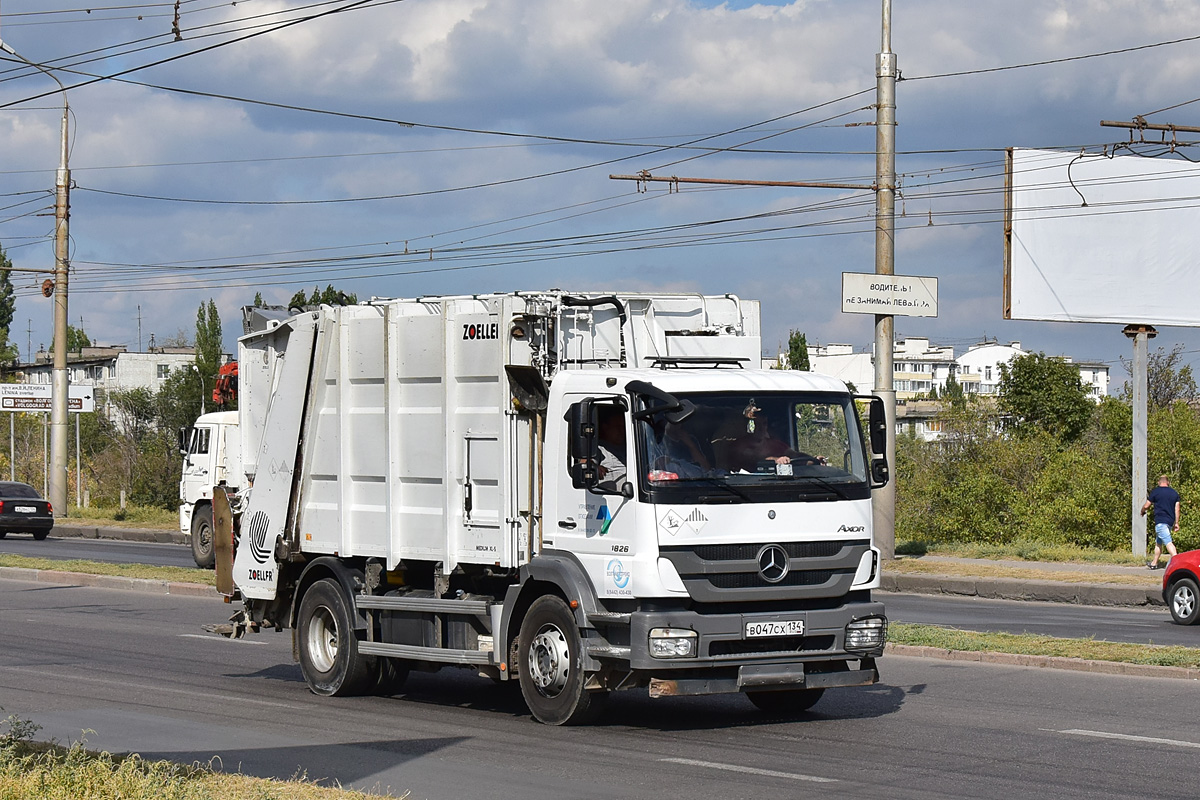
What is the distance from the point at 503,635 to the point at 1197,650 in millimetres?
6621

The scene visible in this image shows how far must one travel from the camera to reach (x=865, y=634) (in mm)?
10023

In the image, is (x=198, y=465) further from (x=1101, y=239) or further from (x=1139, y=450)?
(x=1101, y=239)

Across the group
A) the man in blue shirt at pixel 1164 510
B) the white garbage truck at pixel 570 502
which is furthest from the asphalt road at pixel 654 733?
the man in blue shirt at pixel 1164 510

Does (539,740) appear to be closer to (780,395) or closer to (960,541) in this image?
(780,395)

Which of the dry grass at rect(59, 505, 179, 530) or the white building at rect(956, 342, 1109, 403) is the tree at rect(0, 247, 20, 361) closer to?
the dry grass at rect(59, 505, 179, 530)

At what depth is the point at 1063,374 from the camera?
177 feet

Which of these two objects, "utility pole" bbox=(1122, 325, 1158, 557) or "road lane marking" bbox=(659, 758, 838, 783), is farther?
"utility pole" bbox=(1122, 325, 1158, 557)

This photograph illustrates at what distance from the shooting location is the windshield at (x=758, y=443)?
973 centimetres

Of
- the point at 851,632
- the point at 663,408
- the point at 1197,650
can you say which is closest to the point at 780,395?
the point at 663,408

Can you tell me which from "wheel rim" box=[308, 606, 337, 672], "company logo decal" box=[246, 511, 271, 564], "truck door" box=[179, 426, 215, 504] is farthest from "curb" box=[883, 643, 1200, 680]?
"truck door" box=[179, 426, 215, 504]

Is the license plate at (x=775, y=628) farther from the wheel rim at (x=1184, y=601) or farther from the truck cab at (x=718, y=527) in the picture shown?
the wheel rim at (x=1184, y=601)

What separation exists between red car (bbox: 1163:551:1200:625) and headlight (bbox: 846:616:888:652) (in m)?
8.60

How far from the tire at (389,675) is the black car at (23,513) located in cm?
2959

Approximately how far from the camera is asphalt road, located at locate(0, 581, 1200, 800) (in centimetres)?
824
